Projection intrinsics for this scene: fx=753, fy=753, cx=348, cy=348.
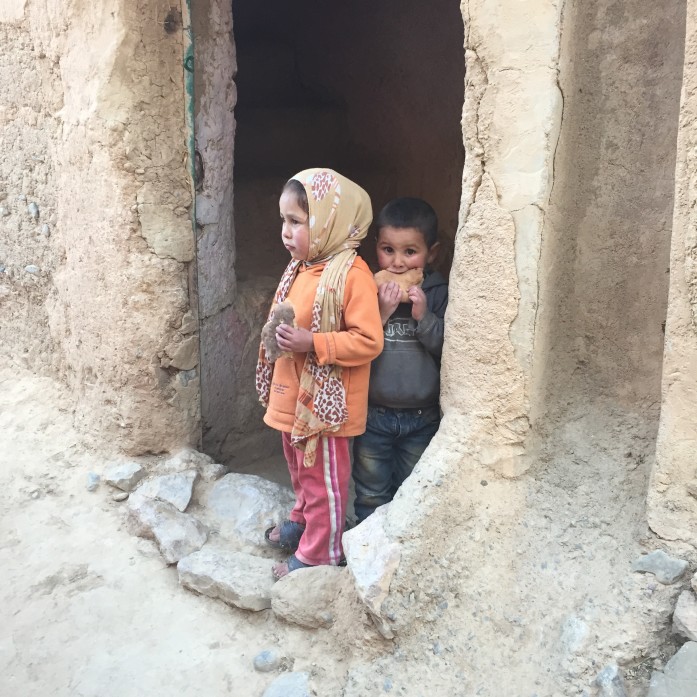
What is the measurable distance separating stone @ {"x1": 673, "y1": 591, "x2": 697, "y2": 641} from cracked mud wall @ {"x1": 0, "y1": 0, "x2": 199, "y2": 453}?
1942 millimetres

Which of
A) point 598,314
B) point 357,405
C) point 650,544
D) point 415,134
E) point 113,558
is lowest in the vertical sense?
point 113,558

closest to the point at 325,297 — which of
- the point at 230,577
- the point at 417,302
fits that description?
the point at 417,302

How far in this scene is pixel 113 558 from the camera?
8.22 ft

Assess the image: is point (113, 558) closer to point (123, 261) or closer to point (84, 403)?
point (84, 403)

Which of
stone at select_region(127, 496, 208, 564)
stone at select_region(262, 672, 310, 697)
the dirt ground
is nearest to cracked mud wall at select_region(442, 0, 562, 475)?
the dirt ground

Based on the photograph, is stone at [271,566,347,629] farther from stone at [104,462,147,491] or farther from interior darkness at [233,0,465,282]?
interior darkness at [233,0,465,282]

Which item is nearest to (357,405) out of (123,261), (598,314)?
(598,314)

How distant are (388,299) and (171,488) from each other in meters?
1.13

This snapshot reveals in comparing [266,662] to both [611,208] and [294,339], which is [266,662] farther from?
[611,208]

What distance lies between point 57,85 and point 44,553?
174cm

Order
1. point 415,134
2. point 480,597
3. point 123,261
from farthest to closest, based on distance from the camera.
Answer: point 415,134 < point 123,261 < point 480,597

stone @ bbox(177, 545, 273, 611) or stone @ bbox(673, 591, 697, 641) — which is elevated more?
stone @ bbox(673, 591, 697, 641)

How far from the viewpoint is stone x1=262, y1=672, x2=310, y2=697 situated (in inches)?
75.4

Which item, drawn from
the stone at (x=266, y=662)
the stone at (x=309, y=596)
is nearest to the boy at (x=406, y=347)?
the stone at (x=309, y=596)
